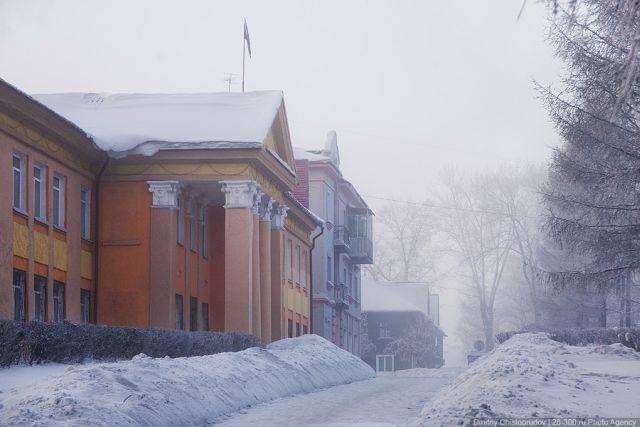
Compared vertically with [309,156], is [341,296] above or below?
below

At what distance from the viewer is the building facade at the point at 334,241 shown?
55812mm

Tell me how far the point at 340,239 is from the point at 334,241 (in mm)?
963

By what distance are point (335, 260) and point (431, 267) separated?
31570 mm

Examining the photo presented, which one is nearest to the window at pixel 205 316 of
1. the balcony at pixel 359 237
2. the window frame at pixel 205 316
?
the window frame at pixel 205 316

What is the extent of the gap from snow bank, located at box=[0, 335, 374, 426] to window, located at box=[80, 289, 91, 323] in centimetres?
938

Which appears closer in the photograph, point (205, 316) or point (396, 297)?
point (205, 316)

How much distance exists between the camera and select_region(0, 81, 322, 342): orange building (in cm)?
2606

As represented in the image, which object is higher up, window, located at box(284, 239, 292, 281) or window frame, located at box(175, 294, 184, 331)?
window, located at box(284, 239, 292, 281)

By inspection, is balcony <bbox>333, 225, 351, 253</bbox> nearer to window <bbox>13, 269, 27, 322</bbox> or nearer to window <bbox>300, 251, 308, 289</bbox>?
window <bbox>300, 251, 308, 289</bbox>

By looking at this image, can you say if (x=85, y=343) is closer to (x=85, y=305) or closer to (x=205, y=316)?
(x=85, y=305)

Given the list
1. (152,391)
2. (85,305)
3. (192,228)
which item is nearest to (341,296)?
(192,228)

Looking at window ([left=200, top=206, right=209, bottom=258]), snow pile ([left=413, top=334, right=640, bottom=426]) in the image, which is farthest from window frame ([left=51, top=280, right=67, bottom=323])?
snow pile ([left=413, top=334, right=640, bottom=426])

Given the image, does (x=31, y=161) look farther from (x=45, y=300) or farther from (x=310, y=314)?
(x=310, y=314)

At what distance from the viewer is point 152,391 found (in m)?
13.7
